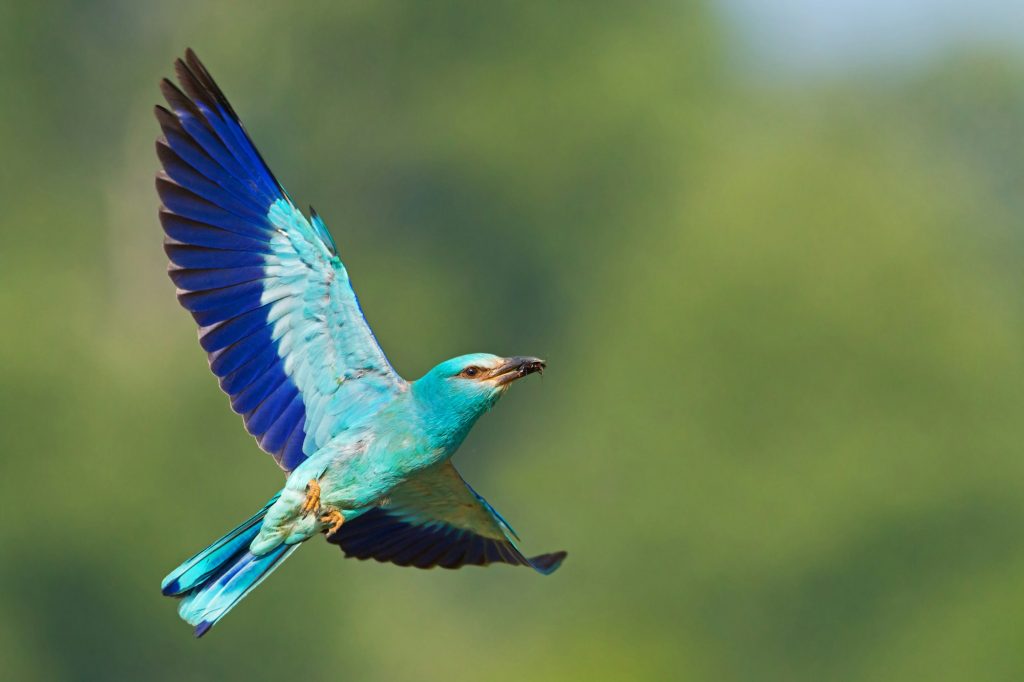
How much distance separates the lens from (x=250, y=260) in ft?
25.0

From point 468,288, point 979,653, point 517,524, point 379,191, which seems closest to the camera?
point 979,653

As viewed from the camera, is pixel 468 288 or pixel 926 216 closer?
pixel 926 216

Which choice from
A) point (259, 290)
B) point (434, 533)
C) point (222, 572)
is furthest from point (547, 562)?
point (259, 290)

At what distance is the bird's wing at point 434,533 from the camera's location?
8.06 metres

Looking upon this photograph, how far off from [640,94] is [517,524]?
14.2 metres

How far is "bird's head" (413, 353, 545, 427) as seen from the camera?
7172 mm

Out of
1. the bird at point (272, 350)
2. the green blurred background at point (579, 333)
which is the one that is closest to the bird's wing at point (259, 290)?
the bird at point (272, 350)

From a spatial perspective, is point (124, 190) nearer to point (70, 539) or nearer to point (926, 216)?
point (70, 539)

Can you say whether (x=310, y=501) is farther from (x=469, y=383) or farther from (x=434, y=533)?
(x=434, y=533)

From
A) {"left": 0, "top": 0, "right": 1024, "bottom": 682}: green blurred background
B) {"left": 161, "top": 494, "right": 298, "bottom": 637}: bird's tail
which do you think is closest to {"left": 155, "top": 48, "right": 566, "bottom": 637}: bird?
{"left": 161, "top": 494, "right": 298, "bottom": 637}: bird's tail

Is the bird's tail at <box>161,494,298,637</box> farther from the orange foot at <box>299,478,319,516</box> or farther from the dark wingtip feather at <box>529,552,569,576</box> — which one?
the dark wingtip feather at <box>529,552,569,576</box>

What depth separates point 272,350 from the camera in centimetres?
762

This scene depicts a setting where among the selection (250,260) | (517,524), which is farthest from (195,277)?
(517,524)

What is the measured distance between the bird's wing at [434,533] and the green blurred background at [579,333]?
12.7 meters
